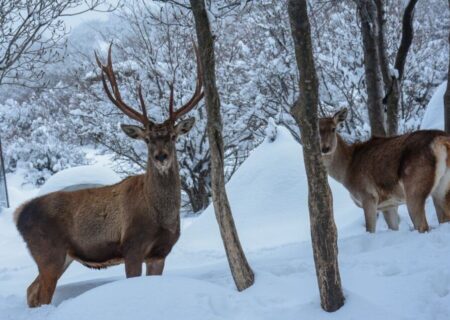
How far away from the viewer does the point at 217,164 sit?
5.31 m

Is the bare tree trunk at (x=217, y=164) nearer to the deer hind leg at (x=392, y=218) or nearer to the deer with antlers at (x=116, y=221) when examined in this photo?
the deer with antlers at (x=116, y=221)

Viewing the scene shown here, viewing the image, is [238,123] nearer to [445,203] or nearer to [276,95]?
[276,95]

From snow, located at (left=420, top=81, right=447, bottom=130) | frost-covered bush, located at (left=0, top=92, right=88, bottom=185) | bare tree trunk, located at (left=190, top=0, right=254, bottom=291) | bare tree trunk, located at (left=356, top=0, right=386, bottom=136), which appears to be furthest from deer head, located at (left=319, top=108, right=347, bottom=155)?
frost-covered bush, located at (left=0, top=92, right=88, bottom=185)

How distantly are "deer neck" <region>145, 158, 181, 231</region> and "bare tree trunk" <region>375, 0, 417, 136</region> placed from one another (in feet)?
12.8

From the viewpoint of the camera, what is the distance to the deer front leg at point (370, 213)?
7445mm

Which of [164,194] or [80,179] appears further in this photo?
[80,179]

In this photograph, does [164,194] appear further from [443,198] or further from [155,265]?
[443,198]

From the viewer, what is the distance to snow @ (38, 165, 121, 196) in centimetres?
1355

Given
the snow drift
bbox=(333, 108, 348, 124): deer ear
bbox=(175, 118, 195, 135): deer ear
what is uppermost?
bbox=(175, 118, 195, 135): deer ear

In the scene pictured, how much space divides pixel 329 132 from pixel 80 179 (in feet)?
23.5

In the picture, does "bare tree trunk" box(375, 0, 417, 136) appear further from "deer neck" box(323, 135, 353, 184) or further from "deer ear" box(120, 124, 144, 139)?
"deer ear" box(120, 124, 144, 139)

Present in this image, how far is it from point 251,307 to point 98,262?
2.85 meters

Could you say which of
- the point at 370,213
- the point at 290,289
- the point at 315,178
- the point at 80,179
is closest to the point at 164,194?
the point at 290,289

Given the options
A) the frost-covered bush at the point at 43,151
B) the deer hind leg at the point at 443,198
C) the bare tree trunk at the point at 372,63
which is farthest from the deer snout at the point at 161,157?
the frost-covered bush at the point at 43,151
